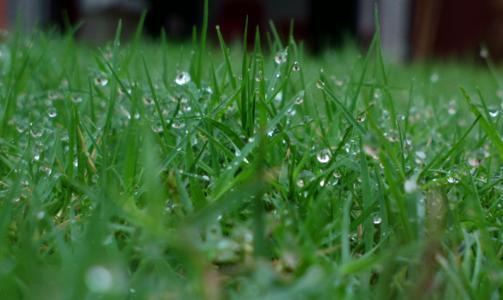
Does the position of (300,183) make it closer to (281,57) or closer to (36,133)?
(281,57)

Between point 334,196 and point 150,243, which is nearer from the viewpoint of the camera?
point 150,243

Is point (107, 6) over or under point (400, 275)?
under

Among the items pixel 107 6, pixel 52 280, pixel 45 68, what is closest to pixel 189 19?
pixel 107 6

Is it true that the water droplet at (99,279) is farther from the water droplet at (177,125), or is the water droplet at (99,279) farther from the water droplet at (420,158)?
the water droplet at (420,158)

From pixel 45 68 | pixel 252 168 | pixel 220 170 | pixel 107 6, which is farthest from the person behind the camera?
pixel 107 6

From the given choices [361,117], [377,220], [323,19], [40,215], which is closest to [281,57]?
[361,117]

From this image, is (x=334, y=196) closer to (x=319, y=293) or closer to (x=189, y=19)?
(x=319, y=293)

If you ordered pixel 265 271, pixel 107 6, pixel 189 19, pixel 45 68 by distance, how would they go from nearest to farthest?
pixel 265 271, pixel 45 68, pixel 107 6, pixel 189 19

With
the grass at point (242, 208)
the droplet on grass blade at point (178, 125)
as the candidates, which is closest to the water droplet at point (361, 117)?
the grass at point (242, 208)
